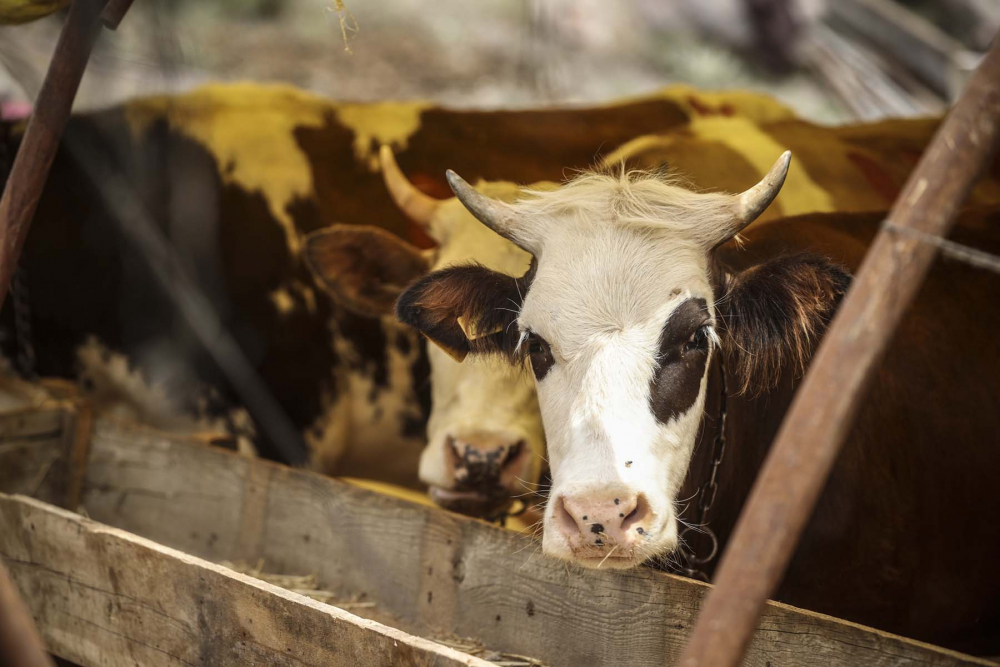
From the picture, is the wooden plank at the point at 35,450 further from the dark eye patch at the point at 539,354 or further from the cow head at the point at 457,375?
the dark eye patch at the point at 539,354

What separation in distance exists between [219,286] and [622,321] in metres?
3.03

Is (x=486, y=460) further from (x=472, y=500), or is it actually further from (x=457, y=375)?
(x=457, y=375)

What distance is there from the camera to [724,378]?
231 cm

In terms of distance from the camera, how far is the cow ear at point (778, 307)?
2086 millimetres

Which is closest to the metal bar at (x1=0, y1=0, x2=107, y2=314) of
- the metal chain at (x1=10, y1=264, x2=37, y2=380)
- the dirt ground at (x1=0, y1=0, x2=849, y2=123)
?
the metal chain at (x1=10, y1=264, x2=37, y2=380)

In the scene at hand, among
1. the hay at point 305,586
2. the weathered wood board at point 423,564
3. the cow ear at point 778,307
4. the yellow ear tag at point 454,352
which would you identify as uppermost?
the cow ear at point 778,307

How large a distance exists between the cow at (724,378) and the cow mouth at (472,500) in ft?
2.01

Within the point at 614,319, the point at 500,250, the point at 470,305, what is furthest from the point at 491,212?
the point at 500,250

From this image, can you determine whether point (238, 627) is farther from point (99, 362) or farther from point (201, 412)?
point (99, 362)

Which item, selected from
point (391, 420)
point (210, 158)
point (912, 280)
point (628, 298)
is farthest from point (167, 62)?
point (912, 280)

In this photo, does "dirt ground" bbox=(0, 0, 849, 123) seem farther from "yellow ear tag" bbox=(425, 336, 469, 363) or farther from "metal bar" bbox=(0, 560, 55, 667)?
"metal bar" bbox=(0, 560, 55, 667)

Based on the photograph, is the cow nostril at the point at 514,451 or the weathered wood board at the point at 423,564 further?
the cow nostril at the point at 514,451

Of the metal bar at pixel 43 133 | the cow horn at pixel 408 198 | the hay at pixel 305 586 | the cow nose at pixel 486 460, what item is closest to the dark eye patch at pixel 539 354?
the cow nose at pixel 486 460

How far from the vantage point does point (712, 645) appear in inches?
47.8
